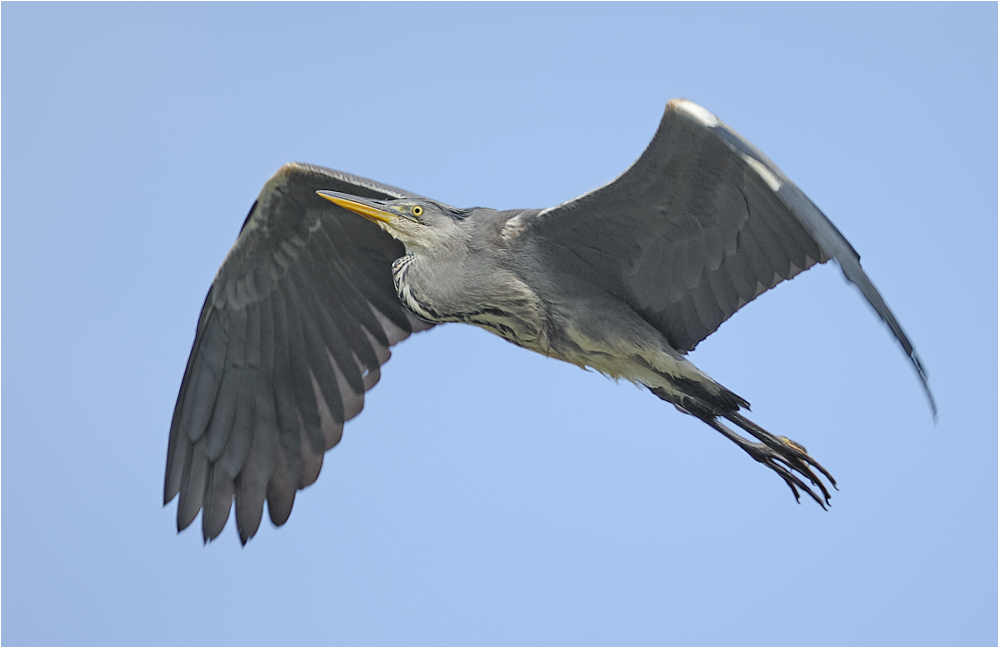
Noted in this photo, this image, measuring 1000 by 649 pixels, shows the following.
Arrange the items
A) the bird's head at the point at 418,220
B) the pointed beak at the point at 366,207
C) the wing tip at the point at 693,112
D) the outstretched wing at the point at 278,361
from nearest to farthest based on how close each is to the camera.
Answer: the wing tip at the point at 693,112 < the bird's head at the point at 418,220 < the pointed beak at the point at 366,207 < the outstretched wing at the point at 278,361

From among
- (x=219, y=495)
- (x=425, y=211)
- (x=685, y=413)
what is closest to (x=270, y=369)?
(x=219, y=495)

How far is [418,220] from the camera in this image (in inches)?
256

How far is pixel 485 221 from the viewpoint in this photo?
21.1ft

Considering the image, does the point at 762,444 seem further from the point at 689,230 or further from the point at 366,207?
the point at 366,207

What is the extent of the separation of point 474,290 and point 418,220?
586 mm

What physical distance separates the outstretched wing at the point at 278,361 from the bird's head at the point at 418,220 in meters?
0.95

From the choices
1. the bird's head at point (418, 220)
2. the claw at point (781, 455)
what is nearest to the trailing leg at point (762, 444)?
the claw at point (781, 455)

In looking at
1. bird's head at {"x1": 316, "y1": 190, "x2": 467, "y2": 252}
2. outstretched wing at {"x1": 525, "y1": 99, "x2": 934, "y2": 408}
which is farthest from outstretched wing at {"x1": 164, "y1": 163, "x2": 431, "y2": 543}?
outstretched wing at {"x1": 525, "y1": 99, "x2": 934, "y2": 408}

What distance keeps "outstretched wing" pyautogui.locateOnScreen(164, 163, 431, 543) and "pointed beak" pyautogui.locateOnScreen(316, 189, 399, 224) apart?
0.81 m

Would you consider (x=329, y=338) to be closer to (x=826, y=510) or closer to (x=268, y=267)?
(x=268, y=267)

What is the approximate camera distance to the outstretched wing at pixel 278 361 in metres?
7.57

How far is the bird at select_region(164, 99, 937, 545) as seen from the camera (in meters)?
5.84

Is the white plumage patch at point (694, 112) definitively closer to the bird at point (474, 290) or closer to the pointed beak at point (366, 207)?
the bird at point (474, 290)

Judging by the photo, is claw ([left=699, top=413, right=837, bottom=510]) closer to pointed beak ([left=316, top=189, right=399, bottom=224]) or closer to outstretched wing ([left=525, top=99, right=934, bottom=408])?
outstretched wing ([left=525, top=99, right=934, bottom=408])
